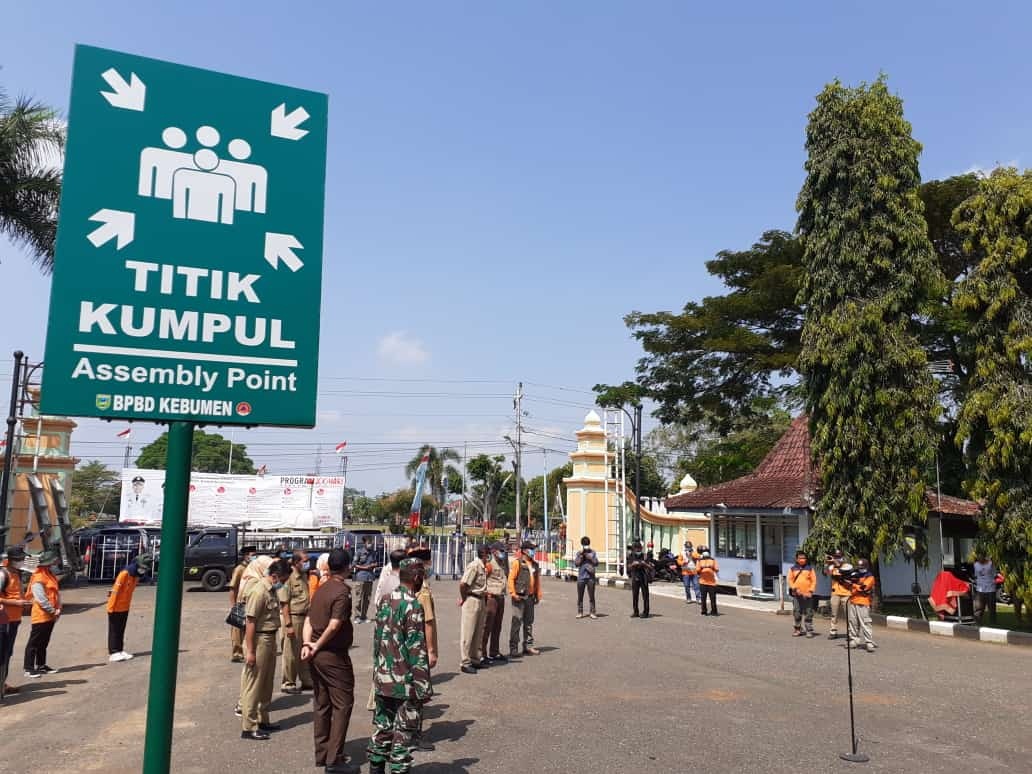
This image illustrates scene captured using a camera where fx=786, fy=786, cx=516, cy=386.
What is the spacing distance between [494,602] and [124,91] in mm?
9647

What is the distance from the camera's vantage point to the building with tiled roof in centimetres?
2253

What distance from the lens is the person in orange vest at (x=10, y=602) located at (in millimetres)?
9070

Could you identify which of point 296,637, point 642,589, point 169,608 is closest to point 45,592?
point 296,637

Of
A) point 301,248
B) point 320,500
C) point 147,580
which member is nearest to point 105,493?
point 320,500

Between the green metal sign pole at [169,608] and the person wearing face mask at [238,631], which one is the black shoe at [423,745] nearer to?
the person wearing face mask at [238,631]

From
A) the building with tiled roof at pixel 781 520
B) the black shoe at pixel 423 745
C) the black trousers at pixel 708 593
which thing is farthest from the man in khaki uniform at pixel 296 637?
the building with tiled roof at pixel 781 520

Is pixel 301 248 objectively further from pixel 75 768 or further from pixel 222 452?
pixel 222 452

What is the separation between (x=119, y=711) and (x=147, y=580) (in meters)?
21.6

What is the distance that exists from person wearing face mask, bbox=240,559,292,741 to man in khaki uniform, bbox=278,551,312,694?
1482 mm

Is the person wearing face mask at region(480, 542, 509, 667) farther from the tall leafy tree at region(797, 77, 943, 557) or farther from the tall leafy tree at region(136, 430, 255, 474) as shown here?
the tall leafy tree at region(136, 430, 255, 474)

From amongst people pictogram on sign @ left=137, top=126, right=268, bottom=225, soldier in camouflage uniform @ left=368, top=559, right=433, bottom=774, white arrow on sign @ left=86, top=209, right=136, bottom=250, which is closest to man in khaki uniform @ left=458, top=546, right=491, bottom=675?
soldier in camouflage uniform @ left=368, top=559, right=433, bottom=774

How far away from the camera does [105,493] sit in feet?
286

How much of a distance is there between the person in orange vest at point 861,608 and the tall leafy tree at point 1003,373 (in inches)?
199

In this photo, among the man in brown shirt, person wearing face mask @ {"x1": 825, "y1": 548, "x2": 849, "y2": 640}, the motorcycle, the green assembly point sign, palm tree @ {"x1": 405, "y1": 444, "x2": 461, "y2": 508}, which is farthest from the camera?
palm tree @ {"x1": 405, "y1": 444, "x2": 461, "y2": 508}
